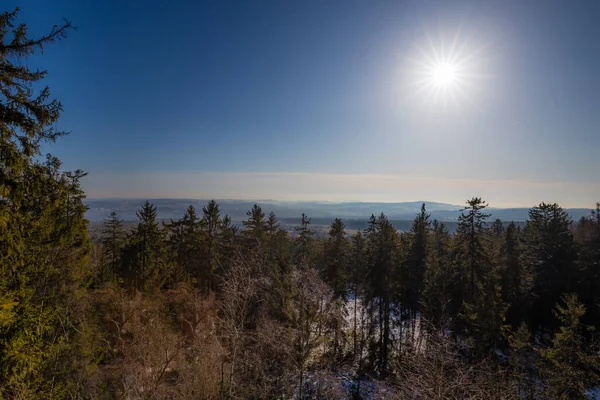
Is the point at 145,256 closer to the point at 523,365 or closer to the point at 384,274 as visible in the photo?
the point at 384,274

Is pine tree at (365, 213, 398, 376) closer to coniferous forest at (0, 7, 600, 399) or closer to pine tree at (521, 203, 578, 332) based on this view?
coniferous forest at (0, 7, 600, 399)

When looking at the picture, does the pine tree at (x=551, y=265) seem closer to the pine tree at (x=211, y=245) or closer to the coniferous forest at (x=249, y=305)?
the coniferous forest at (x=249, y=305)

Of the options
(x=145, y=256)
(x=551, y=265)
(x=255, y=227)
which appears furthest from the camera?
(x=255, y=227)

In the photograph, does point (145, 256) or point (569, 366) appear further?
point (145, 256)

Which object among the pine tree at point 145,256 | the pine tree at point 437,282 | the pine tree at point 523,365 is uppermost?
the pine tree at point 145,256

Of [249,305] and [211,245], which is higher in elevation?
[211,245]

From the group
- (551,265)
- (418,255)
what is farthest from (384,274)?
(551,265)

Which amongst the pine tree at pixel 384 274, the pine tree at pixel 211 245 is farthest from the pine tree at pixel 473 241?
the pine tree at pixel 211 245

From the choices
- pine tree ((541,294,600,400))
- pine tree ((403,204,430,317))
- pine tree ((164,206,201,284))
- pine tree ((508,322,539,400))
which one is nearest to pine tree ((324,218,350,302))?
pine tree ((403,204,430,317))

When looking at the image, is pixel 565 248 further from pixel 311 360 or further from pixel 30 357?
pixel 30 357
